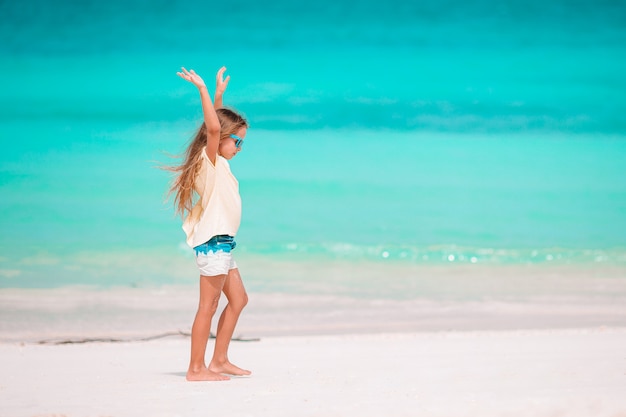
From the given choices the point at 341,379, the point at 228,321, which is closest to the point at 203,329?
the point at 228,321

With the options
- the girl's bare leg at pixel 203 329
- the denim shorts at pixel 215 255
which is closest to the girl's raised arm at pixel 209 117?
the denim shorts at pixel 215 255

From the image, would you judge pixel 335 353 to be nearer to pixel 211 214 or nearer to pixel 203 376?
pixel 203 376

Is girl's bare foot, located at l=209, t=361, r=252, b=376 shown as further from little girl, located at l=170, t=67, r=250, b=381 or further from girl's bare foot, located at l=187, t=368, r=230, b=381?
girl's bare foot, located at l=187, t=368, r=230, b=381

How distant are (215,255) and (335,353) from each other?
64.8 inches

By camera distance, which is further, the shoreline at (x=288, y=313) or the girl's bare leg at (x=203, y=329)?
the shoreline at (x=288, y=313)

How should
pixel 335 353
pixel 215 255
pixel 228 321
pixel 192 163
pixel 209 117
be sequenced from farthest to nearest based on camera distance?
pixel 335 353 < pixel 228 321 < pixel 192 163 < pixel 215 255 < pixel 209 117

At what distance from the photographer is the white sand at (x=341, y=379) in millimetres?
3564

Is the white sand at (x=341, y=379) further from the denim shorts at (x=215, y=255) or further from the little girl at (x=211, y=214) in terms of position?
the denim shorts at (x=215, y=255)

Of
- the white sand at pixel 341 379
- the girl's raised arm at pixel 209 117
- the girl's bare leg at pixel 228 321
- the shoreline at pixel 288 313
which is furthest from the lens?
the shoreline at pixel 288 313

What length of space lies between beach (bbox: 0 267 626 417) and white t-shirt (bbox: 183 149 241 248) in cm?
77

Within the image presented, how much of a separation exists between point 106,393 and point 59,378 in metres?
0.74

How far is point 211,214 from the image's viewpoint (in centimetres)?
438

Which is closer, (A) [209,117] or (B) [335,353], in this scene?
(A) [209,117]

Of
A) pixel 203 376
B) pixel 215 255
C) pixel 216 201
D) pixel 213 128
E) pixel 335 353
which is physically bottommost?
pixel 203 376
